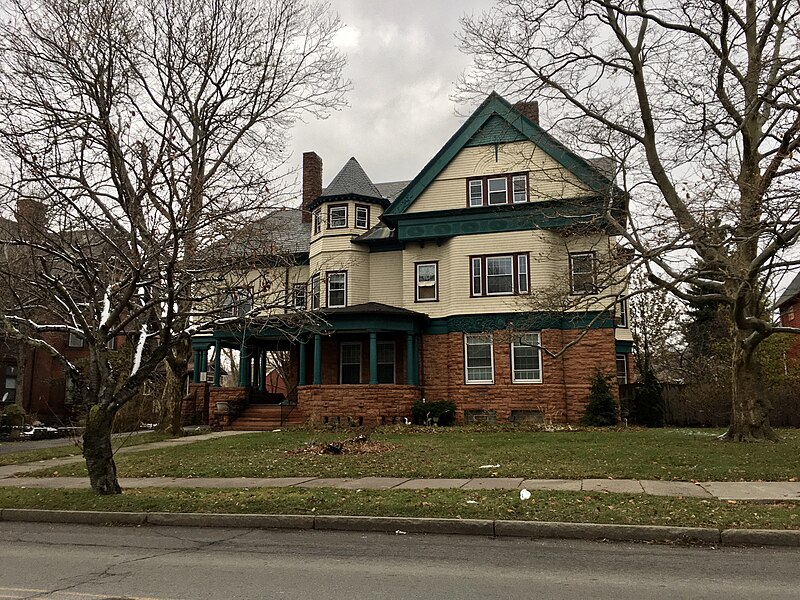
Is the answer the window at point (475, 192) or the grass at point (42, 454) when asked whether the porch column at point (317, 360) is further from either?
the window at point (475, 192)

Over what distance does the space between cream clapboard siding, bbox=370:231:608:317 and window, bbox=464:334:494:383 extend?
109cm

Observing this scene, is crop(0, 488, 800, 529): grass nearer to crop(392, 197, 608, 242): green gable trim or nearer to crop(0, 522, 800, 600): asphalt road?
crop(0, 522, 800, 600): asphalt road

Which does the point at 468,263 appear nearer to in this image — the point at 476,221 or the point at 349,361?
the point at 476,221

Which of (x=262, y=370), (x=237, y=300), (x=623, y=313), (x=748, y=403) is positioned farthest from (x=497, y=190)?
(x=237, y=300)

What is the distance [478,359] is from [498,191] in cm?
662

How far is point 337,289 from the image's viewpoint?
28.9 m

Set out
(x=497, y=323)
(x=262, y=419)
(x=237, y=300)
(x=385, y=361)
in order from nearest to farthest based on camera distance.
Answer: (x=237, y=300) → (x=497, y=323) → (x=262, y=419) → (x=385, y=361)

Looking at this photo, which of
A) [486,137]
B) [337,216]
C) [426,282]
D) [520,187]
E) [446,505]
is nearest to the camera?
[446,505]

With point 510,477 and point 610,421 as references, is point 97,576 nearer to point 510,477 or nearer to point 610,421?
point 510,477

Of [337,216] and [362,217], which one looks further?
[362,217]

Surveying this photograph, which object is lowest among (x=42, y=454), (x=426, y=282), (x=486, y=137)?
(x=42, y=454)

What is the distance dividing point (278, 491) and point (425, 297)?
55.2 ft

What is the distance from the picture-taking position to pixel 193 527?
9266mm

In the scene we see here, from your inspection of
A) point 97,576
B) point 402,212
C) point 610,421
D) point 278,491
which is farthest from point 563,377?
point 97,576
